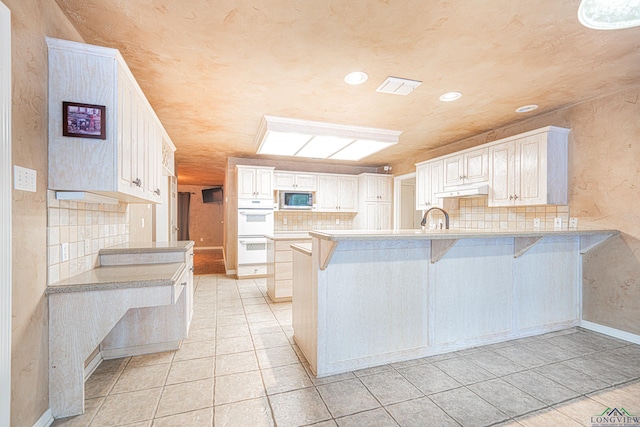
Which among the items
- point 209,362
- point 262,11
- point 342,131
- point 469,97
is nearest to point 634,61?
point 469,97

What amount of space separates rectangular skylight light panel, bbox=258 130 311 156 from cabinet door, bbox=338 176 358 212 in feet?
6.53

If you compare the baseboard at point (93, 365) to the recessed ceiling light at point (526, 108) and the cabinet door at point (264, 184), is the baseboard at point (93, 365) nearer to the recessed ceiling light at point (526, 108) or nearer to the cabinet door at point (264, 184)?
the cabinet door at point (264, 184)

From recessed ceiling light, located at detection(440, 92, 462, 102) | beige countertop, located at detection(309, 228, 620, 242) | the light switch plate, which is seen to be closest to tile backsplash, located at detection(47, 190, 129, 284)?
the light switch plate

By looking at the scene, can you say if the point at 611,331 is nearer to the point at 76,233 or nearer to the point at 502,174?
the point at 502,174

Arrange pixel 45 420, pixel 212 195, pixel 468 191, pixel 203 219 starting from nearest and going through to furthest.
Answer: pixel 45 420 → pixel 468 191 → pixel 212 195 → pixel 203 219

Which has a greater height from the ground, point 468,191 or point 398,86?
point 398,86

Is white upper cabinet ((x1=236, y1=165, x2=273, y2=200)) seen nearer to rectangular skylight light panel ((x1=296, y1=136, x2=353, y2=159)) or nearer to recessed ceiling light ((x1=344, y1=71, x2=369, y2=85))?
rectangular skylight light panel ((x1=296, y1=136, x2=353, y2=159))

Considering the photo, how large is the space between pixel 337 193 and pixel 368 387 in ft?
14.5

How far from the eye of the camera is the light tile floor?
168 cm

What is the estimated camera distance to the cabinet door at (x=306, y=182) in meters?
5.77

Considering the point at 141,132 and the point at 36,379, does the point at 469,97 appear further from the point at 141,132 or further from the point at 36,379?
the point at 36,379

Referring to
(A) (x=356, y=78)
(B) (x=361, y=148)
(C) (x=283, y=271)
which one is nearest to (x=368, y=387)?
(C) (x=283, y=271)
